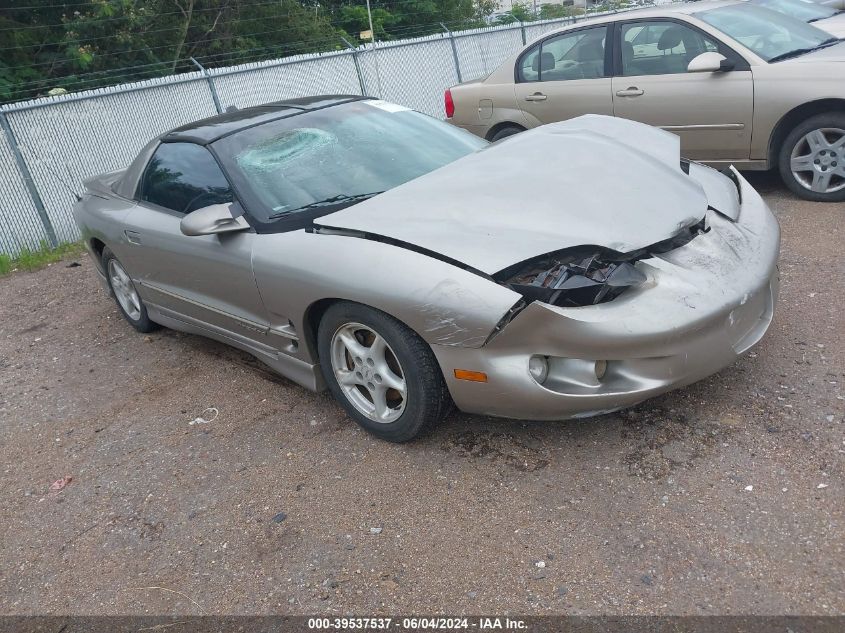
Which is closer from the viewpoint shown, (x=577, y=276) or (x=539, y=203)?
(x=577, y=276)

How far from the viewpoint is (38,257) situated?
8.09m

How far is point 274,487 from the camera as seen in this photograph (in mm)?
3256

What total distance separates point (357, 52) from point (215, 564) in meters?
9.76

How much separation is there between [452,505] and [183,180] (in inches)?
97.9

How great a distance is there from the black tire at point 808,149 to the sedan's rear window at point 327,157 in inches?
108

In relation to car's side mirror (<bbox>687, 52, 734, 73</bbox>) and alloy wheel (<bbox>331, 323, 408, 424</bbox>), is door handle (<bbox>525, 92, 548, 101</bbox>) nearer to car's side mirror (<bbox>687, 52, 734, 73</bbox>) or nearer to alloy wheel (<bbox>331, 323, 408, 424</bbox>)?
car's side mirror (<bbox>687, 52, 734, 73</bbox>)

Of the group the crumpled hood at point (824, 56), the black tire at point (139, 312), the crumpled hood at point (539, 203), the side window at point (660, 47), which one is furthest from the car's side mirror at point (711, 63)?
the black tire at point (139, 312)

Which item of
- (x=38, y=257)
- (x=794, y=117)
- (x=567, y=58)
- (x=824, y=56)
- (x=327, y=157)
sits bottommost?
(x=38, y=257)

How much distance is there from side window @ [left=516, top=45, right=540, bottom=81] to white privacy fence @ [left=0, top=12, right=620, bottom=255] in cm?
144

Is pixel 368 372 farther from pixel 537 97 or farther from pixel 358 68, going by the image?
pixel 358 68

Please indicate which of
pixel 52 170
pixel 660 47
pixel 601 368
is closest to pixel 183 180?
pixel 601 368

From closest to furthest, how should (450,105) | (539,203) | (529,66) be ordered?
(539,203), (529,66), (450,105)

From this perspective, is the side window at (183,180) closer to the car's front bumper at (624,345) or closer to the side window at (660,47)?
the car's front bumper at (624,345)

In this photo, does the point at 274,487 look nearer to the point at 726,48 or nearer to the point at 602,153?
the point at 602,153
